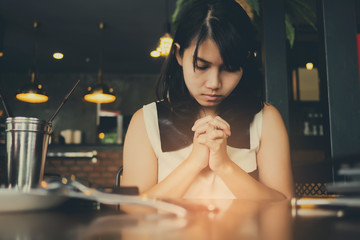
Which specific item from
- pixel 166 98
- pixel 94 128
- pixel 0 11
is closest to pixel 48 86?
pixel 94 128

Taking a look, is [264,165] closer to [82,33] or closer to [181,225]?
[181,225]

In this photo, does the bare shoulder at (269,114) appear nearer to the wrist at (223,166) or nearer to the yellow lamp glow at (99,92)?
the wrist at (223,166)

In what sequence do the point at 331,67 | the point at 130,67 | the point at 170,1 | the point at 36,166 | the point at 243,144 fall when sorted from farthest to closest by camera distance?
the point at 130,67
the point at 170,1
the point at 331,67
the point at 243,144
the point at 36,166

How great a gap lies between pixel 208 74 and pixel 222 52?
0.31ft

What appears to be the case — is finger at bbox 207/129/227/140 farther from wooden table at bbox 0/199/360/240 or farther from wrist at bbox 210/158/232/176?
wooden table at bbox 0/199/360/240

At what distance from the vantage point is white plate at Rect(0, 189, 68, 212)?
1.58 feet

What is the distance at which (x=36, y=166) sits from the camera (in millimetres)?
709

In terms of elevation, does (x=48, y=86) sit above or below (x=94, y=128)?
above

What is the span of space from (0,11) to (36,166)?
4.93 meters

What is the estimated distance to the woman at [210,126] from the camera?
44.3 inches

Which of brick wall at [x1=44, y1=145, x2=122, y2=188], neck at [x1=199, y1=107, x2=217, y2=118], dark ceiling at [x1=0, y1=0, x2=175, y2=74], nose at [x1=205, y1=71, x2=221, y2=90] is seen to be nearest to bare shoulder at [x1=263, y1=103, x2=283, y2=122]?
neck at [x1=199, y1=107, x2=217, y2=118]

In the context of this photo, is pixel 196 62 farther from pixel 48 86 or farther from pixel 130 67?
pixel 48 86

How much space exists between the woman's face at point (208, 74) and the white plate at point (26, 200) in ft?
2.51

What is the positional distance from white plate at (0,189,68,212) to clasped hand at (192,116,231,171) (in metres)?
0.62
